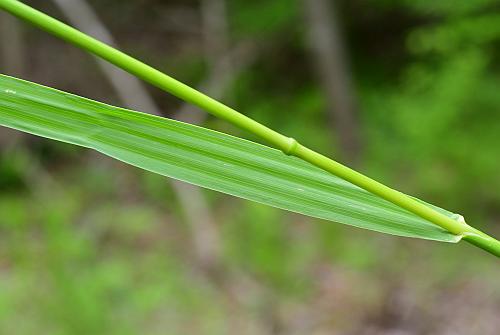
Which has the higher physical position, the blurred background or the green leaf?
the blurred background

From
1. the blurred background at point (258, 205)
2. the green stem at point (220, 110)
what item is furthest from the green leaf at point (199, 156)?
the blurred background at point (258, 205)

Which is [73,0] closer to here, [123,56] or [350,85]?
[350,85]

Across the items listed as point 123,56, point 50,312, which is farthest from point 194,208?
point 123,56

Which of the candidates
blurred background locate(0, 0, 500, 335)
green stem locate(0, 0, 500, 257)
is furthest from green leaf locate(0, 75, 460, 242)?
blurred background locate(0, 0, 500, 335)

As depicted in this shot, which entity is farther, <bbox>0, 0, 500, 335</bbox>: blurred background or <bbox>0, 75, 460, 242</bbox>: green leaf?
<bbox>0, 0, 500, 335</bbox>: blurred background

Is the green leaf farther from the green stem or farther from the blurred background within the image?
the blurred background

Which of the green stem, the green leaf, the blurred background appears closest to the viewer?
the green stem

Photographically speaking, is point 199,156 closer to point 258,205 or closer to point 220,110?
point 220,110

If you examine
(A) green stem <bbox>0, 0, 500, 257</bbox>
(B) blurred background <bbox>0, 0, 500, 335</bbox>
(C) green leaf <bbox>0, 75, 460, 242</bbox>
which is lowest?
(A) green stem <bbox>0, 0, 500, 257</bbox>
